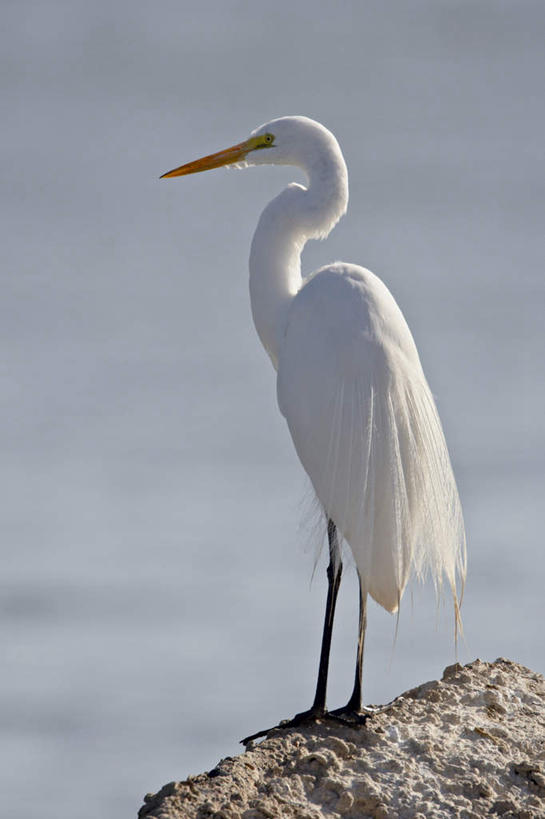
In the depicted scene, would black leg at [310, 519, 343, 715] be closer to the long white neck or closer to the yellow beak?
the long white neck

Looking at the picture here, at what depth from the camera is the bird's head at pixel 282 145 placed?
21.7 ft

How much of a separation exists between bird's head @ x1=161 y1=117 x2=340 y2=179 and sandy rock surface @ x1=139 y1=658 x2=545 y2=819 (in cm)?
299

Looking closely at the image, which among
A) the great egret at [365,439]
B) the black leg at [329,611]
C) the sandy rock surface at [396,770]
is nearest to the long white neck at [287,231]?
the great egret at [365,439]

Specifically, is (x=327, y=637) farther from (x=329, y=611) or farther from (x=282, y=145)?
(x=282, y=145)

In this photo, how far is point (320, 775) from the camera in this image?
500 centimetres

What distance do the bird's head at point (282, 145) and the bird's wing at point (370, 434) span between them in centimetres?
96

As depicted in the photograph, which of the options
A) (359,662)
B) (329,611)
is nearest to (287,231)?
(329,611)

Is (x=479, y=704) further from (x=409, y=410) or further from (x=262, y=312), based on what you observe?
(x=262, y=312)

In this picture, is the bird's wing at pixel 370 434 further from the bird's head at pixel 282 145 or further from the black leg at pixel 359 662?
the bird's head at pixel 282 145

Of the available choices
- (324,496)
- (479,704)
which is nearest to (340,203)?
(324,496)

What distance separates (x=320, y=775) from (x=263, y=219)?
9.98 ft

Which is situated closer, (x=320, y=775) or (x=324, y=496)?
(x=320, y=775)

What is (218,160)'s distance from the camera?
Answer: 725 centimetres

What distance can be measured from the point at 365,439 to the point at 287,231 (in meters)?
1.43
